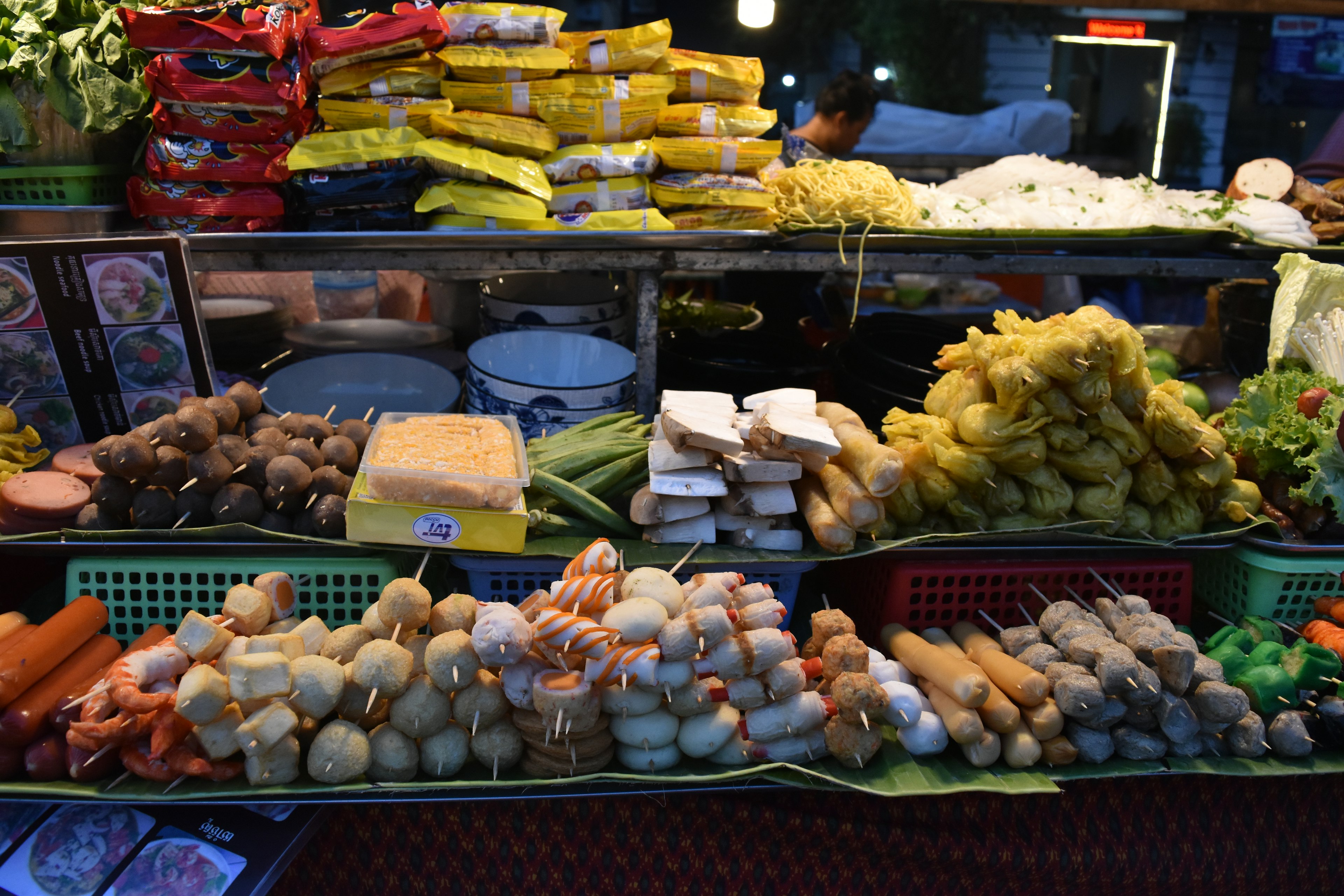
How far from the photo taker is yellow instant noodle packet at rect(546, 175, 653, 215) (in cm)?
341

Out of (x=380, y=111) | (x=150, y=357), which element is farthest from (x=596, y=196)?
(x=150, y=357)

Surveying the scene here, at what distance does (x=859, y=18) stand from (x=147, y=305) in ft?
20.6

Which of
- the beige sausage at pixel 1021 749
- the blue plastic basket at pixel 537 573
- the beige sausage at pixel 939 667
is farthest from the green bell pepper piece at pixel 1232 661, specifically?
the blue plastic basket at pixel 537 573

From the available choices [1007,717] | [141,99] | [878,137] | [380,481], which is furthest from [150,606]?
[878,137]

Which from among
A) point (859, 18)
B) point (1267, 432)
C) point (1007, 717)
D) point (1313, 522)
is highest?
point (859, 18)

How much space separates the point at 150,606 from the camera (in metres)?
2.68

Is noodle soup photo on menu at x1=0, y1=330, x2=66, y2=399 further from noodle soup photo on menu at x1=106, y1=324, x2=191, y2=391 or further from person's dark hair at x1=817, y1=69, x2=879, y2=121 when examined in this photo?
person's dark hair at x1=817, y1=69, x2=879, y2=121

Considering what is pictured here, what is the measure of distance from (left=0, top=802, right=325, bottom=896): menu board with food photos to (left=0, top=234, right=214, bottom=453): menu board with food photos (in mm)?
1444

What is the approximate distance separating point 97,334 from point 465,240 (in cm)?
131

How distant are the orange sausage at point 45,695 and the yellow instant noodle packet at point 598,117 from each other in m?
2.44

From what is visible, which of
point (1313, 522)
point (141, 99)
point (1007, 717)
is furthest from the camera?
point (141, 99)

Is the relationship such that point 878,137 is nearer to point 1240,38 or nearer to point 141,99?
point 1240,38

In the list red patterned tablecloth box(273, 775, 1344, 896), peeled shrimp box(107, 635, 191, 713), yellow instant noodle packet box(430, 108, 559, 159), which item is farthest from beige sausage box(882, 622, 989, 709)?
yellow instant noodle packet box(430, 108, 559, 159)

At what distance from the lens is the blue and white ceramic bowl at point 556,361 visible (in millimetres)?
3383
